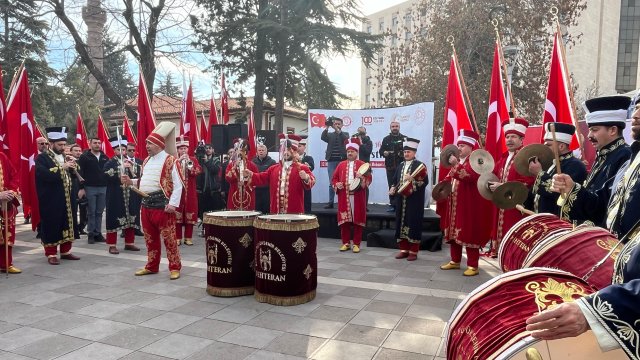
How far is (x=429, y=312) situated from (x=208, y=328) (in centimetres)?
234

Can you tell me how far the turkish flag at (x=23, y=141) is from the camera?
687 centimetres

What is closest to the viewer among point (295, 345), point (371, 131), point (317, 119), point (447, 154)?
point (295, 345)

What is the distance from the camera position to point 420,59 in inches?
742

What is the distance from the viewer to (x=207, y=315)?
4.57 metres

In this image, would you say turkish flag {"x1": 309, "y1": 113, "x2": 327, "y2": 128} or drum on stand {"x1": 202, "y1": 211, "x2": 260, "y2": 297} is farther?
turkish flag {"x1": 309, "y1": 113, "x2": 327, "y2": 128}

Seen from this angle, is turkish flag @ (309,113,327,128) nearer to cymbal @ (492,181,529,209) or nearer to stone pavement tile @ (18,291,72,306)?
cymbal @ (492,181,529,209)

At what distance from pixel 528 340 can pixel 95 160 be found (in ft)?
28.9

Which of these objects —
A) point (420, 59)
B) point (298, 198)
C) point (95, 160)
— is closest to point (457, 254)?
point (298, 198)

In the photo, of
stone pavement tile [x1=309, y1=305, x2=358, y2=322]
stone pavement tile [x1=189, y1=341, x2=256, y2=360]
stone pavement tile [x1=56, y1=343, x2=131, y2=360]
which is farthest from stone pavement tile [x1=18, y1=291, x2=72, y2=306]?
stone pavement tile [x1=309, y1=305, x2=358, y2=322]

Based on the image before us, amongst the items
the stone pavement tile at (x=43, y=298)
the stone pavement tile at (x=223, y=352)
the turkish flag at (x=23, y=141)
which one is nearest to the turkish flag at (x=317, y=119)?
the turkish flag at (x=23, y=141)

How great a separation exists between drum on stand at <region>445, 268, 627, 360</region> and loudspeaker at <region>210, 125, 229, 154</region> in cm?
758

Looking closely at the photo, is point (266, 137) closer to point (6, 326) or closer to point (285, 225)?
point (285, 225)

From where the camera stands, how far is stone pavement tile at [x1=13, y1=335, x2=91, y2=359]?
356 cm

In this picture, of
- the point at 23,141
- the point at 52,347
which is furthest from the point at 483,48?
the point at 52,347
